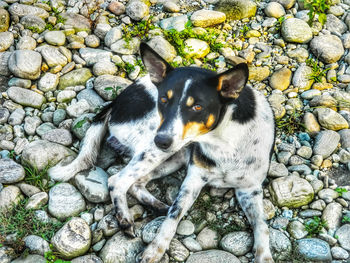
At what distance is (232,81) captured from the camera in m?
2.96

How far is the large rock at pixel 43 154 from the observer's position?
148 inches

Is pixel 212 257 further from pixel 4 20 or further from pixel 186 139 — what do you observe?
pixel 4 20

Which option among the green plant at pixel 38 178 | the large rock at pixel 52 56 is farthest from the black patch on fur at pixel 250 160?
the large rock at pixel 52 56

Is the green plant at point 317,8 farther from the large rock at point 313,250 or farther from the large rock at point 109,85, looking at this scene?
the large rock at point 313,250

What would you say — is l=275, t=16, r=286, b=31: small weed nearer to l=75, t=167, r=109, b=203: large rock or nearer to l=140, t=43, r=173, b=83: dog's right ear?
l=140, t=43, r=173, b=83: dog's right ear

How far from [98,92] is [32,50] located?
3.31 ft

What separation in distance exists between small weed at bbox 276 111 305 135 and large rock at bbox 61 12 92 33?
277 centimetres

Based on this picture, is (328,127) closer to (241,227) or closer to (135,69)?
(241,227)

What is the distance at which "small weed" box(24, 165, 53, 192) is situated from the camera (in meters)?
3.65

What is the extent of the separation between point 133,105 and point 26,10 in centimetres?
248

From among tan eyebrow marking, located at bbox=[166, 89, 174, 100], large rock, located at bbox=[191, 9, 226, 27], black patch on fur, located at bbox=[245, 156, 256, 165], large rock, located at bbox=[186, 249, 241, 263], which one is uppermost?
tan eyebrow marking, located at bbox=[166, 89, 174, 100]

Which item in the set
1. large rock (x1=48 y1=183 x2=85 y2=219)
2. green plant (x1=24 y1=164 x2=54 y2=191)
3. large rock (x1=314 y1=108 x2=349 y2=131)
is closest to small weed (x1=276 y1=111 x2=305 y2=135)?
large rock (x1=314 y1=108 x2=349 y2=131)

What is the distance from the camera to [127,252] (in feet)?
10.6

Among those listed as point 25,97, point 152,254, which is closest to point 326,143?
point 152,254
